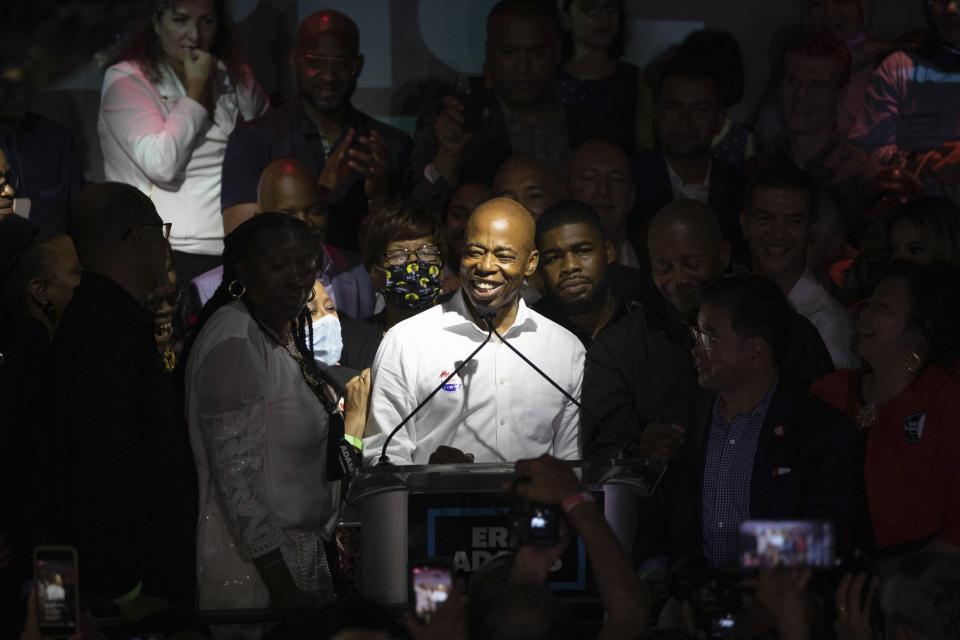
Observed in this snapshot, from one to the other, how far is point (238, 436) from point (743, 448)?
140 centimetres

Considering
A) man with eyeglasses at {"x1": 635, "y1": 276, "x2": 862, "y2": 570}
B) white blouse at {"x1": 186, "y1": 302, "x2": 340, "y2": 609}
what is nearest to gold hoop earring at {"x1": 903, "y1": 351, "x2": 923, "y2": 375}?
man with eyeglasses at {"x1": 635, "y1": 276, "x2": 862, "y2": 570}

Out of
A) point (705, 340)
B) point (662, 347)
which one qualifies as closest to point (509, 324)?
point (662, 347)

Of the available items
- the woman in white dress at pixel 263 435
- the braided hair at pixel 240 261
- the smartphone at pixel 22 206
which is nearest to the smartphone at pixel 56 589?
the woman in white dress at pixel 263 435

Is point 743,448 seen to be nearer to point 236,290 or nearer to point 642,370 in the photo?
point 642,370

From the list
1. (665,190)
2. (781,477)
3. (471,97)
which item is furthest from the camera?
(471,97)

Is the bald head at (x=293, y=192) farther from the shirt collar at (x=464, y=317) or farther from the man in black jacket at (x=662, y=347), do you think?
the man in black jacket at (x=662, y=347)

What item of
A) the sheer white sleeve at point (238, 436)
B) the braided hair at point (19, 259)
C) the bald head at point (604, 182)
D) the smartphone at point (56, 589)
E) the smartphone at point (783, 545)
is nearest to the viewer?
the smartphone at point (783, 545)

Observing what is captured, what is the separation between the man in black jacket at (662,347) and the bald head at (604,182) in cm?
55

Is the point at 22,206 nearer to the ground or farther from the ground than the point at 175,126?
nearer to the ground

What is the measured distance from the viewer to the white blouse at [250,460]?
3260 millimetres

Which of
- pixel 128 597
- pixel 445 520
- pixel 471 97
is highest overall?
pixel 471 97

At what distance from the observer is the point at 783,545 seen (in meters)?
2.42

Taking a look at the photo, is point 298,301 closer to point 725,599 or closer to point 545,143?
point 725,599

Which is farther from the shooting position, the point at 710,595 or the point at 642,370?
the point at 642,370
